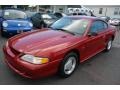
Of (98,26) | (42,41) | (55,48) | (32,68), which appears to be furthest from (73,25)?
(32,68)

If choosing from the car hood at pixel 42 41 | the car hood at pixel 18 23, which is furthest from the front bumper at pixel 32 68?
the car hood at pixel 18 23

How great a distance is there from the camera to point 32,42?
3746mm

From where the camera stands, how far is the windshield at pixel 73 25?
14.8 ft

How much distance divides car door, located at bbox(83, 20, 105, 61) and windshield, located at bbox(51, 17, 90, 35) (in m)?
0.21

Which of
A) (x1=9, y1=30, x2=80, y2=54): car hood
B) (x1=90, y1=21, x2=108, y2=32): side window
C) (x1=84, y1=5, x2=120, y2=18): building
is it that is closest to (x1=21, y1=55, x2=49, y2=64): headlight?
(x1=9, y1=30, x2=80, y2=54): car hood

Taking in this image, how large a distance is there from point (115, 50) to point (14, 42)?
4.46 m

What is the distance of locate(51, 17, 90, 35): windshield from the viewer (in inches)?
177

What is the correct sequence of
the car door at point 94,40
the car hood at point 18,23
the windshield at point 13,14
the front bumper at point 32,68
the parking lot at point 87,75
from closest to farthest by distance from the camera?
1. the front bumper at point 32,68
2. the parking lot at point 87,75
3. the car door at point 94,40
4. the car hood at point 18,23
5. the windshield at point 13,14

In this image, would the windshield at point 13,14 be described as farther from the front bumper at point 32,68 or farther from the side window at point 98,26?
the front bumper at point 32,68

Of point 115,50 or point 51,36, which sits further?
point 115,50

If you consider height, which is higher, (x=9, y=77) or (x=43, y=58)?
(x=43, y=58)

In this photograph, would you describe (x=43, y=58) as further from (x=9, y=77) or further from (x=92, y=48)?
(x=92, y=48)
